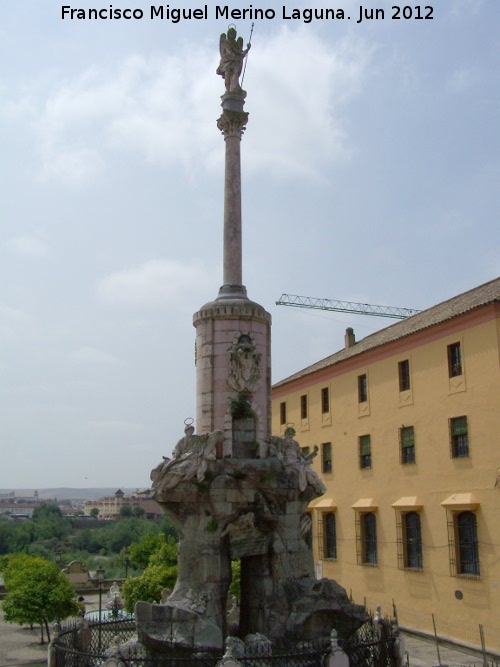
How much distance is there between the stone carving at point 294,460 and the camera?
2058 cm

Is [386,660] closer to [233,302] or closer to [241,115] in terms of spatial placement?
[233,302]

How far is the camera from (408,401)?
32.3 m

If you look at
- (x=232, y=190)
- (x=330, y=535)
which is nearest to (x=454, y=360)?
(x=232, y=190)

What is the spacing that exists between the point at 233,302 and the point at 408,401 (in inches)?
534

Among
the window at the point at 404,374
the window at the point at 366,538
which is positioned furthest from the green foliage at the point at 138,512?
the window at the point at 404,374

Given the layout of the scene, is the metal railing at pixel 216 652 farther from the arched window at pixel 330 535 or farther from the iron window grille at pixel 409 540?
the arched window at pixel 330 535

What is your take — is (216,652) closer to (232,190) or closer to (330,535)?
(232,190)

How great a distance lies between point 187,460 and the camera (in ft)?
64.9

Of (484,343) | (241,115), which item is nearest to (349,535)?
(484,343)

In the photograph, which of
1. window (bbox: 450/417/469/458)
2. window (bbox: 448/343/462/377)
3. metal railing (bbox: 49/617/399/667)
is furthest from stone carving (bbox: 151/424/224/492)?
window (bbox: 448/343/462/377)

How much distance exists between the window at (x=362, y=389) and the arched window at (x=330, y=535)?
645cm

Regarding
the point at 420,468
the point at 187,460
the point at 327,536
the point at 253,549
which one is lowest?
the point at 327,536

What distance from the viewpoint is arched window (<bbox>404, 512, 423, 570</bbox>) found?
3066 centimetres

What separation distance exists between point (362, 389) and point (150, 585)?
45.3 ft
